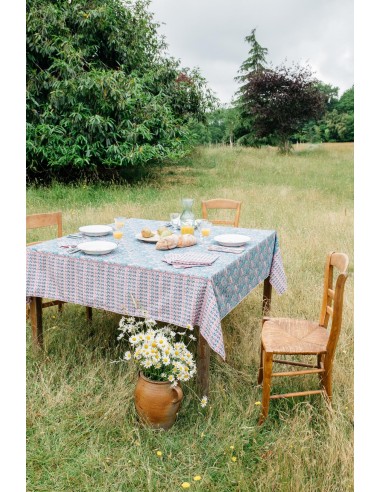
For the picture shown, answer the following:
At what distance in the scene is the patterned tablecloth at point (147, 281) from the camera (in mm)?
2600

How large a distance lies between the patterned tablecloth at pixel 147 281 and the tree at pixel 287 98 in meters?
17.9

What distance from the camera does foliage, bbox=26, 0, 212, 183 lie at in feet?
32.3

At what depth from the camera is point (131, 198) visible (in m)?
9.86

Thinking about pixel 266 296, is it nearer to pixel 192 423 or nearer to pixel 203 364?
pixel 203 364

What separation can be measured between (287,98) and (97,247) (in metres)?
19.3

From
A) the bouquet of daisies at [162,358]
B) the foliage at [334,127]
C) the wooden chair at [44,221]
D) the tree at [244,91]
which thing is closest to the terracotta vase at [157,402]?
the bouquet of daisies at [162,358]

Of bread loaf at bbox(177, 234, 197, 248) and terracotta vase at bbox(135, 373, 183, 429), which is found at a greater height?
bread loaf at bbox(177, 234, 197, 248)

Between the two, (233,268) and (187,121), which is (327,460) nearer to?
(233,268)

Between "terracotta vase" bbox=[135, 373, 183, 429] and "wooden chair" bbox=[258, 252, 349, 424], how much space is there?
51 cm

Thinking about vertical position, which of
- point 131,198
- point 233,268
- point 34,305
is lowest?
point 34,305

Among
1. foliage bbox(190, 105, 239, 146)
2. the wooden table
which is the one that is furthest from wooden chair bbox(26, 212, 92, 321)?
foliage bbox(190, 105, 239, 146)

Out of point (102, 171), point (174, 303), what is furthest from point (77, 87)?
point (174, 303)

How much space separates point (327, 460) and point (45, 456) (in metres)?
1.46

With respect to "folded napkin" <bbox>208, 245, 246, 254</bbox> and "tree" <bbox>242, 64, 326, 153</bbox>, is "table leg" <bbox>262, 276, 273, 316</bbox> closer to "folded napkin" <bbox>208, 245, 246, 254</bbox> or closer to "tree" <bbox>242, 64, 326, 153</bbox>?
"folded napkin" <bbox>208, 245, 246, 254</bbox>
